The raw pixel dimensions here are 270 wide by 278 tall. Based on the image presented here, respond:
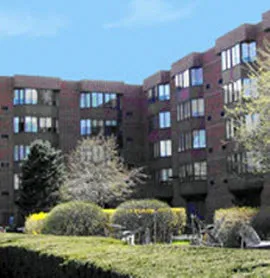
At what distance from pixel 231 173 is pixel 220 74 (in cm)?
841

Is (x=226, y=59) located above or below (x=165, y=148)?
above

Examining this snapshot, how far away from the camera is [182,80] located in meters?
56.5

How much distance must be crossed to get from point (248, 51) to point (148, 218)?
24686mm

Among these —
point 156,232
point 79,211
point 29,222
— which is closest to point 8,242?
point 79,211

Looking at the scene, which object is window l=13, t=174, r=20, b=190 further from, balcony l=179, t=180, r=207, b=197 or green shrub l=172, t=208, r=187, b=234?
green shrub l=172, t=208, r=187, b=234

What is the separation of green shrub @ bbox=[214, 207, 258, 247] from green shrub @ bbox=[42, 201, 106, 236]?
493 cm

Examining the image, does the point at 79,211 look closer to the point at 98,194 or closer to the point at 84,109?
the point at 98,194

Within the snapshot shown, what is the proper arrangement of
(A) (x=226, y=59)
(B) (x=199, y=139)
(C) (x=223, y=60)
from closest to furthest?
(A) (x=226, y=59), (C) (x=223, y=60), (B) (x=199, y=139)

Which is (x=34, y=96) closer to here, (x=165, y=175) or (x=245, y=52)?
(x=165, y=175)

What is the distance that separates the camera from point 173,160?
59.0 m

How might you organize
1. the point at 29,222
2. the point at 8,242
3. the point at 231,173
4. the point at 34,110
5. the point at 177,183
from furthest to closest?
1. the point at 34,110
2. the point at 177,183
3. the point at 231,173
4. the point at 29,222
5. the point at 8,242

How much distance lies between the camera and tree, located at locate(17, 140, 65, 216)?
50.1 metres

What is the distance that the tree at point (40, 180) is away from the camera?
50.1m

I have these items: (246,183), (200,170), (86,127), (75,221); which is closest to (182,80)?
(200,170)
